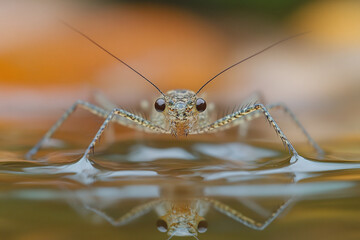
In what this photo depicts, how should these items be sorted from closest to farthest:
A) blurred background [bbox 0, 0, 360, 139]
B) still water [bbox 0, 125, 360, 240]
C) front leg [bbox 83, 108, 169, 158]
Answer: still water [bbox 0, 125, 360, 240] < front leg [bbox 83, 108, 169, 158] < blurred background [bbox 0, 0, 360, 139]

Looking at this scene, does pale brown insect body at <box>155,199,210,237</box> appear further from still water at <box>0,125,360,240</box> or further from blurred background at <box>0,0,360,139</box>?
blurred background at <box>0,0,360,139</box>

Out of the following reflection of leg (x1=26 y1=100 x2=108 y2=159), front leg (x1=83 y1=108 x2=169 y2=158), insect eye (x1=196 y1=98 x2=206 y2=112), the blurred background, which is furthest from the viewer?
the blurred background

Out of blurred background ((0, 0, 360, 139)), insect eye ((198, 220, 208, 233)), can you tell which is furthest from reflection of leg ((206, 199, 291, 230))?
blurred background ((0, 0, 360, 139))

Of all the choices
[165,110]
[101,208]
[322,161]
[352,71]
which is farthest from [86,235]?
[352,71]

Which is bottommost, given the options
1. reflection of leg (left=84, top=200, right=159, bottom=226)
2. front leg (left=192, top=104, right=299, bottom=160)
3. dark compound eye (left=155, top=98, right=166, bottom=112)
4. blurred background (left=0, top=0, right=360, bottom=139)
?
reflection of leg (left=84, top=200, right=159, bottom=226)

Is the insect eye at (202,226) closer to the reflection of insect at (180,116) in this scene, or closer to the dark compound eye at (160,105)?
the reflection of insect at (180,116)

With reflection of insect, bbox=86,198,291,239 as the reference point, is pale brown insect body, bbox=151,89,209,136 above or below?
above
